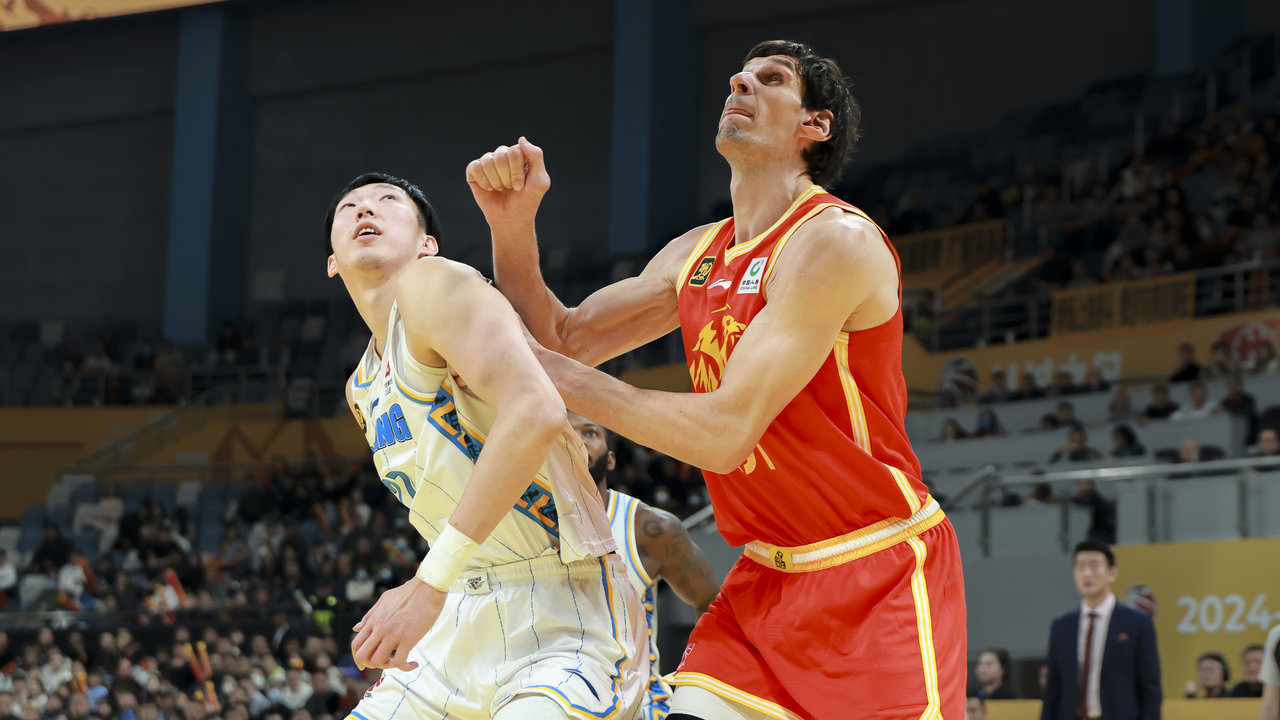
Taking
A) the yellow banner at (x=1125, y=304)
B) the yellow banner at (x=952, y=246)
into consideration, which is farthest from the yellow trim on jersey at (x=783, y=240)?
the yellow banner at (x=952, y=246)

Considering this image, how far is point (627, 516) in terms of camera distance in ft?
16.9

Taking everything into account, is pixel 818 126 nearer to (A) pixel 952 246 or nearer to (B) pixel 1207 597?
(B) pixel 1207 597

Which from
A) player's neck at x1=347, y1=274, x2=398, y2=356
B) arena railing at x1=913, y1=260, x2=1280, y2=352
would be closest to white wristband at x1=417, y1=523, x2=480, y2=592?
player's neck at x1=347, y1=274, x2=398, y2=356

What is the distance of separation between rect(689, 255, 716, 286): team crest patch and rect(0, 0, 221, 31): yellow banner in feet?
56.3

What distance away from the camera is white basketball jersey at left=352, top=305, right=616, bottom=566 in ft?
10.8

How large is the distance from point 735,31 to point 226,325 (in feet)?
31.8

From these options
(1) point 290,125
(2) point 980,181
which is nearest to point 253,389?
(1) point 290,125

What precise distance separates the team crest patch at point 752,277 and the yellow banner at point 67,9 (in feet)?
57.1

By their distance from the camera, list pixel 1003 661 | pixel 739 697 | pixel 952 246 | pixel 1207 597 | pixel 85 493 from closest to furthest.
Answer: pixel 739 697 → pixel 1003 661 → pixel 1207 597 → pixel 952 246 → pixel 85 493

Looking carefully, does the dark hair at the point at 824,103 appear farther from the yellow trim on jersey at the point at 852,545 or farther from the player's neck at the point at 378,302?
the player's neck at the point at 378,302

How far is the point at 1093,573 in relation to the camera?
22.0ft

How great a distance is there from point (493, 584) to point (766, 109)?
1.35m

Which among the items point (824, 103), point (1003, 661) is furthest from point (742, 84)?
point (1003, 661)

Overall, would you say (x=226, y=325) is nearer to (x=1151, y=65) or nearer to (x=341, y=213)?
(x=1151, y=65)
